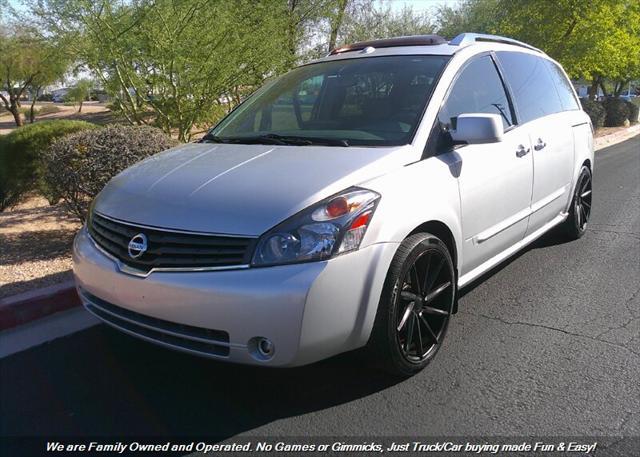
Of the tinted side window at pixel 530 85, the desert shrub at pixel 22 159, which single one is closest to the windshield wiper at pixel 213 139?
the tinted side window at pixel 530 85

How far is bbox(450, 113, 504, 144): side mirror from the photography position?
327 centimetres

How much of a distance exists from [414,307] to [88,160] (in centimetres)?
338

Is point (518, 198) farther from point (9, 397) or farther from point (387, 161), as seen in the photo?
point (9, 397)

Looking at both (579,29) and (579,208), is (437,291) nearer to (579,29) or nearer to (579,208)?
(579,208)

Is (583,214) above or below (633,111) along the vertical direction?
above

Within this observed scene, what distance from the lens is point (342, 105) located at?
3910 mm

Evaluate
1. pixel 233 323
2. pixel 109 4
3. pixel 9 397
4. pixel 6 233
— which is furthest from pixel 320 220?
pixel 109 4

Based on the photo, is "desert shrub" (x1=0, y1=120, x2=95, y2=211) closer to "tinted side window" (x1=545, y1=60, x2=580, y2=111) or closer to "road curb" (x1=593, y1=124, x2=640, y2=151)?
"tinted side window" (x1=545, y1=60, x2=580, y2=111)

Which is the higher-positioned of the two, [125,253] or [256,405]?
[125,253]

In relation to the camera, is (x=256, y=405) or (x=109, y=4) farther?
(x=109, y=4)

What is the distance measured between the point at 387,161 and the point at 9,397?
2379mm

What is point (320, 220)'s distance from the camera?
8.61 ft

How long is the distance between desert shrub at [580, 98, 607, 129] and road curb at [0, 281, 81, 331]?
1804 centimetres

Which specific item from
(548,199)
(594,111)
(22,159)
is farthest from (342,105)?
(594,111)
